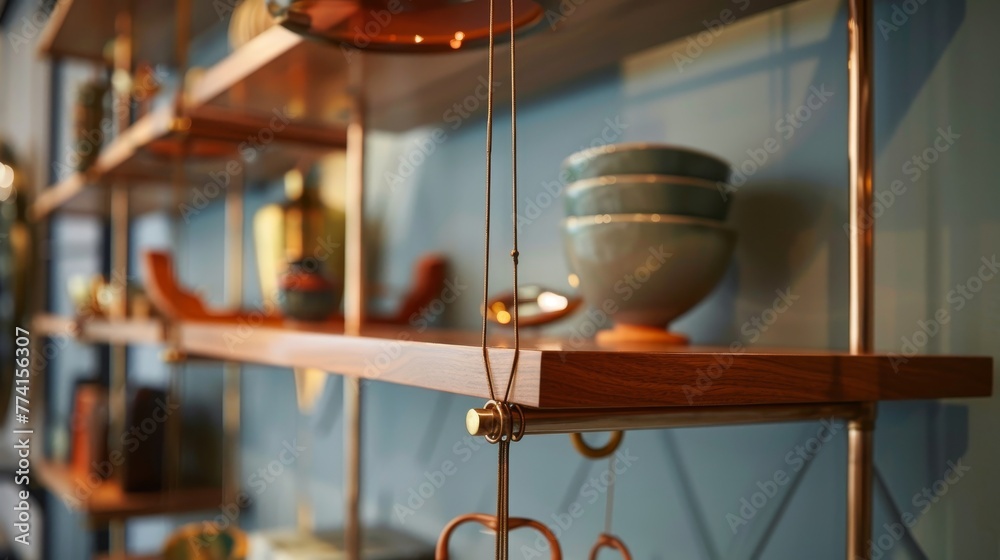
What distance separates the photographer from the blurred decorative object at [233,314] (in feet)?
4.26

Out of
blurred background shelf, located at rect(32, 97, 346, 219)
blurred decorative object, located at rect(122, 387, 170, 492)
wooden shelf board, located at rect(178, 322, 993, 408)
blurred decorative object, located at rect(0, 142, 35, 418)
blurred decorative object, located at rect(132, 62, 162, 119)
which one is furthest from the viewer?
blurred decorative object, located at rect(0, 142, 35, 418)

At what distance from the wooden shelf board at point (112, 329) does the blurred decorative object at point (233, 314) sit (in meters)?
0.03

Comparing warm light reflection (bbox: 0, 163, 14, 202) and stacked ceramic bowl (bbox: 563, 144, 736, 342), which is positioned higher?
warm light reflection (bbox: 0, 163, 14, 202)

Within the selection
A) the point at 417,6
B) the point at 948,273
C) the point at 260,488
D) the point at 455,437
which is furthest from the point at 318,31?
the point at 260,488

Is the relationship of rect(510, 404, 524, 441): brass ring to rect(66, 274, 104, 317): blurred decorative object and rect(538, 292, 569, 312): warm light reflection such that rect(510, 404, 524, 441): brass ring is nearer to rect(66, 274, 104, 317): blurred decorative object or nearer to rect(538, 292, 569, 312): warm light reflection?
rect(538, 292, 569, 312): warm light reflection

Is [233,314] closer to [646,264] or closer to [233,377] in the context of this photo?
[233,377]

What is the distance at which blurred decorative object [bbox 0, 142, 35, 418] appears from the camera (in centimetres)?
312

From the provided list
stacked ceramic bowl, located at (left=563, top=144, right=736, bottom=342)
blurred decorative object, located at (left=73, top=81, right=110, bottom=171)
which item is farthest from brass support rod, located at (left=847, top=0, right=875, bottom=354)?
blurred decorative object, located at (left=73, top=81, right=110, bottom=171)

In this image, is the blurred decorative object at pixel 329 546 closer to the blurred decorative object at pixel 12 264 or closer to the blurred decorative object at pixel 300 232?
the blurred decorative object at pixel 300 232

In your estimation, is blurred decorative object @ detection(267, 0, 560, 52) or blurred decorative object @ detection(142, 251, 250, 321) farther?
blurred decorative object @ detection(142, 251, 250, 321)

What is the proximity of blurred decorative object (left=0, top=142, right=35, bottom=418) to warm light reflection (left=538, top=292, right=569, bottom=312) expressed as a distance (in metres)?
2.83

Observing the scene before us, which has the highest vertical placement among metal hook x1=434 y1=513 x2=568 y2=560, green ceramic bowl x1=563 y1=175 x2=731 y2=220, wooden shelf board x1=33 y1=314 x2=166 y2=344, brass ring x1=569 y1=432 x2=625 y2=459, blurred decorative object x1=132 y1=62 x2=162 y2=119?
blurred decorative object x1=132 y1=62 x2=162 y2=119

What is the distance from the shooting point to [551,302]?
842 millimetres

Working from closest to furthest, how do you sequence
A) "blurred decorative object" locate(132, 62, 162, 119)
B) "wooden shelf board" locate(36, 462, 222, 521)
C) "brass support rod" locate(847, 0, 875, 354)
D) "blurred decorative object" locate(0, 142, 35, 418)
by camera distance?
"brass support rod" locate(847, 0, 875, 354), "blurred decorative object" locate(132, 62, 162, 119), "wooden shelf board" locate(36, 462, 222, 521), "blurred decorative object" locate(0, 142, 35, 418)
